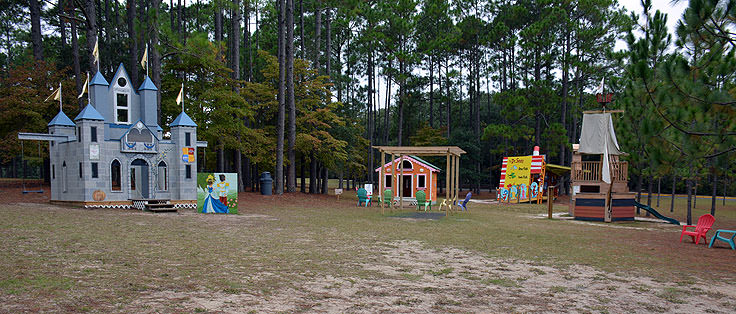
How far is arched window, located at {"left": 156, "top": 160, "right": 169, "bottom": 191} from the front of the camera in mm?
17906

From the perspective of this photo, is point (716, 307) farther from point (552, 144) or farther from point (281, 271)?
point (552, 144)

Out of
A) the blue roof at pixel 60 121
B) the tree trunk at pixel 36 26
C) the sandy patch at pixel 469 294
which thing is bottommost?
the sandy patch at pixel 469 294

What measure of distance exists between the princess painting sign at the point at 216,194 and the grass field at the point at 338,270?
176 inches

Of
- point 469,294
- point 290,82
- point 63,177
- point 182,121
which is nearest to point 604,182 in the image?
point 469,294

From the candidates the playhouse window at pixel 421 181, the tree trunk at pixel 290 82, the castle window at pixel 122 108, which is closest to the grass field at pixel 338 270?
the castle window at pixel 122 108

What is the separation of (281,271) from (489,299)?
3.21 m

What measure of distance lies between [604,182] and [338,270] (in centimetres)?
1563

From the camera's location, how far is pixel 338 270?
23.1ft

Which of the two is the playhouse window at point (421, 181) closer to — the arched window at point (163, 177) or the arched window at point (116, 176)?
the arched window at point (163, 177)

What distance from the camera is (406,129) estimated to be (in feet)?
167

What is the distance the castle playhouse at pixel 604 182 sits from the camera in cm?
1769

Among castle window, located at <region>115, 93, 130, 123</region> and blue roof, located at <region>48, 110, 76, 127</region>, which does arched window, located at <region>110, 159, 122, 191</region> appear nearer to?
castle window, located at <region>115, 93, 130, 123</region>

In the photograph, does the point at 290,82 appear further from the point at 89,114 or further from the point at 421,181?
the point at 89,114

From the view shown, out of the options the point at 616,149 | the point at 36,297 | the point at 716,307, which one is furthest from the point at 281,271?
the point at 616,149
